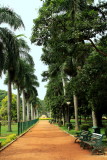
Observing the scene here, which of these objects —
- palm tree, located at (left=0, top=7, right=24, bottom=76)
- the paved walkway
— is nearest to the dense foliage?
palm tree, located at (left=0, top=7, right=24, bottom=76)

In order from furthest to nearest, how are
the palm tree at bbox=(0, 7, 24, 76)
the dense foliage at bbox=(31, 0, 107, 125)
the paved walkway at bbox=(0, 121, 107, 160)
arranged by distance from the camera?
the palm tree at bbox=(0, 7, 24, 76) < the dense foliage at bbox=(31, 0, 107, 125) < the paved walkway at bbox=(0, 121, 107, 160)

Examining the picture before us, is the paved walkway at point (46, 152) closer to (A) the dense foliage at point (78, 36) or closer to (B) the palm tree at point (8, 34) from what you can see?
(A) the dense foliage at point (78, 36)

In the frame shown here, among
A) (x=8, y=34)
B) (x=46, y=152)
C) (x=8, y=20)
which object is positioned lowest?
(x=46, y=152)

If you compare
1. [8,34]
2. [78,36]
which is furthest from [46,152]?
[8,34]

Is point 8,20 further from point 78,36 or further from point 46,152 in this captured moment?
point 46,152

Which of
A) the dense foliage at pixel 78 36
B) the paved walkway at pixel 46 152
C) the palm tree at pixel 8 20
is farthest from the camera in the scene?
the palm tree at pixel 8 20

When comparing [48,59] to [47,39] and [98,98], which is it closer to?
[47,39]

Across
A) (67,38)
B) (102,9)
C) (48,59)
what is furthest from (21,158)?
A: (48,59)

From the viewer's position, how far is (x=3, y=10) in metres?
16.9

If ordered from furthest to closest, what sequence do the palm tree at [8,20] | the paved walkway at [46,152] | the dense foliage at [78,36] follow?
1. the palm tree at [8,20]
2. the dense foliage at [78,36]
3. the paved walkway at [46,152]

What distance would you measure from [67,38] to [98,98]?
208 inches

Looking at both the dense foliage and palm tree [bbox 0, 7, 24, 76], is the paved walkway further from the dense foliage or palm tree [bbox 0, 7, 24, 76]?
palm tree [bbox 0, 7, 24, 76]

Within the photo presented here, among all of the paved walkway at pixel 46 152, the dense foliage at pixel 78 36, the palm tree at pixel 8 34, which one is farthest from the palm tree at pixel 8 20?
the paved walkway at pixel 46 152

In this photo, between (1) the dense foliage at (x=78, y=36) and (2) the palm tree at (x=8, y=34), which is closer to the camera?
(1) the dense foliage at (x=78, y=36)
